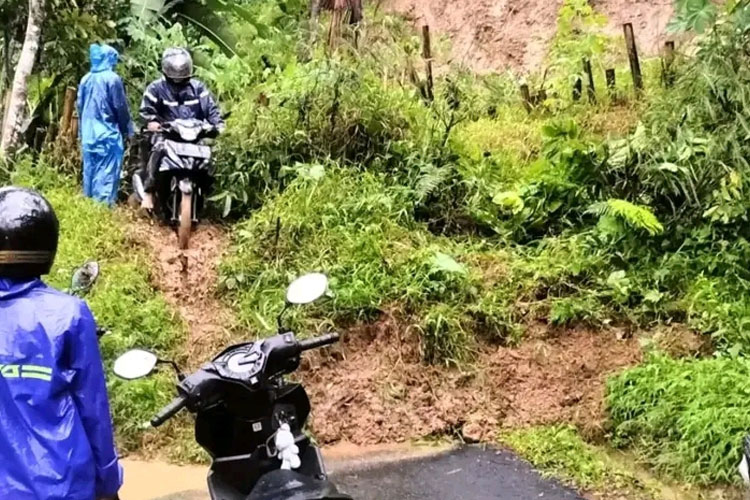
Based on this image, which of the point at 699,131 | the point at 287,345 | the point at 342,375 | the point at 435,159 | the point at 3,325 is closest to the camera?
the point at 3,325

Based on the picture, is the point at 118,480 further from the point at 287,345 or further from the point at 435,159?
the point at 435,159

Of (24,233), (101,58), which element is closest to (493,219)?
(101,58)

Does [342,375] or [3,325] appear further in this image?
[342,375]

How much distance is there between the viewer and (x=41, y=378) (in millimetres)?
2541

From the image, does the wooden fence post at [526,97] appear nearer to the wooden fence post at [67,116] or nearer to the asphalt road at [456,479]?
the wooden fence post at [67,116]

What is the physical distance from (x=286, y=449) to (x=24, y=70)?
6.46m

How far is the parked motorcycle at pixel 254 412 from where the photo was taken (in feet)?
9.23

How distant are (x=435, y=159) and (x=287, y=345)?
17.4 feet

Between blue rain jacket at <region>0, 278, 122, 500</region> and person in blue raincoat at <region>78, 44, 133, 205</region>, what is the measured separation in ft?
18.5

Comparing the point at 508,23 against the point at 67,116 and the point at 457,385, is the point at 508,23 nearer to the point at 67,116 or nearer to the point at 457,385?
the point at 67,116

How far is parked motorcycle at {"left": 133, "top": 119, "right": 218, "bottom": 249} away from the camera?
768 cm

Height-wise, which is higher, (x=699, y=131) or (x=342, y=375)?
(x=699, y=131)

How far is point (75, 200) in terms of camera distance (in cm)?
799

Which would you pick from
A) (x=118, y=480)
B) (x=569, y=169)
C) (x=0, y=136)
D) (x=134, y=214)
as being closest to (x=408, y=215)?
(x=569, y=169)
